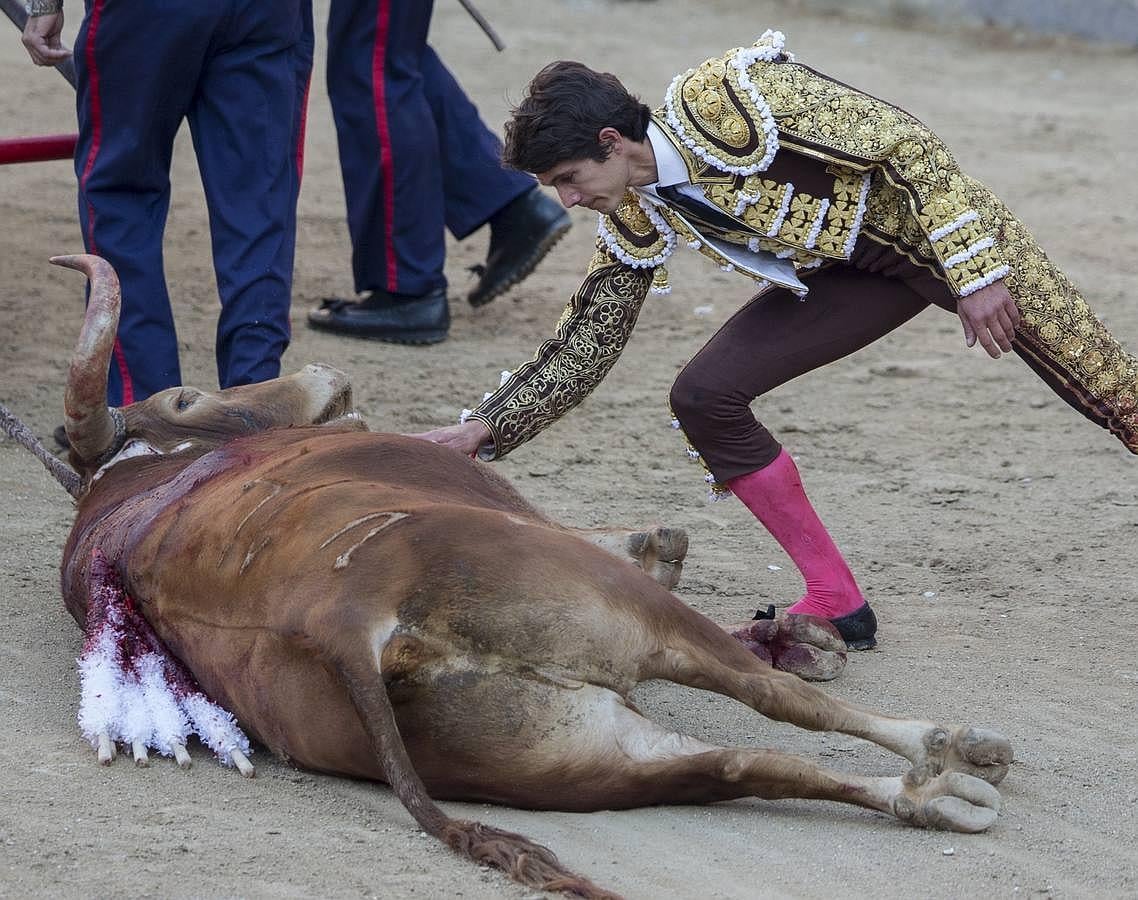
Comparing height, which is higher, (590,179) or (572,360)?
(590,179)

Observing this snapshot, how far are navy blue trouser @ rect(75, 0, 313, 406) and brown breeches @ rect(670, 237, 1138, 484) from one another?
1470 millimetres

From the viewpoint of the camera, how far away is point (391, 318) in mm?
6211

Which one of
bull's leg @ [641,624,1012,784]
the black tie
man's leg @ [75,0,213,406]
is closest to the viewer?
bull's leg @ [641,624,1012,784]

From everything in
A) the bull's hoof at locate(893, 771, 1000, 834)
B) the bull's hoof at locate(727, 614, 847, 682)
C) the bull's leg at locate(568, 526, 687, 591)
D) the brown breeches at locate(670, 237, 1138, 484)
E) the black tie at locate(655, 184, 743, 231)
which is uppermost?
the black tie at locate(655, 184, 743, 231)

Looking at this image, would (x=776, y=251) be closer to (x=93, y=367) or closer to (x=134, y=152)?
(x=93, y=367)

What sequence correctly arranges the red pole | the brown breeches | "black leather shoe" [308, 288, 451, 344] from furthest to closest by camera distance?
1. "black leather shoe" [308, 288, 451, 344]
2. the red pole
3. the brown breeches

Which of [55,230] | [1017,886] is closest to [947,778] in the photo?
[1017,886]

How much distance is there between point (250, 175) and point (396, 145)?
1.40 meters

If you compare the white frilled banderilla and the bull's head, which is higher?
the bull's head

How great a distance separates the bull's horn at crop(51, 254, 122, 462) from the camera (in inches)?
140

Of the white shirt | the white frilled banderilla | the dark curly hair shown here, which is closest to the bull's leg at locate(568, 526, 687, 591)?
the white shirt

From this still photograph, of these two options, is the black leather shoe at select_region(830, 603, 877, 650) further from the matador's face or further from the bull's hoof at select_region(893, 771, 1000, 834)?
the matador's face

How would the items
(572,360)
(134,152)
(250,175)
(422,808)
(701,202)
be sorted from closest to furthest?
1. (422,808)
2. (701,202)
3. (572,360)
4. (134,152)
5. (250,175)

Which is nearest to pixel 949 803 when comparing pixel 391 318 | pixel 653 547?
pixel 653 547
